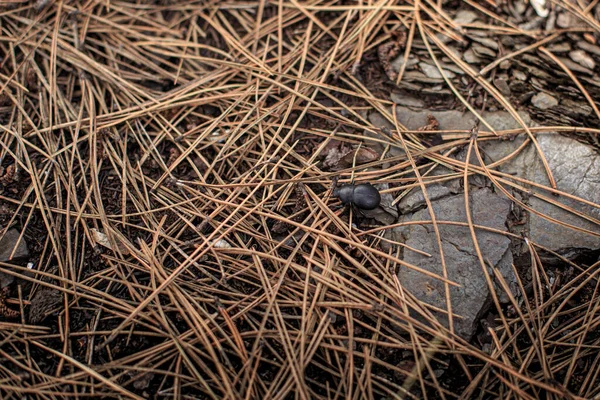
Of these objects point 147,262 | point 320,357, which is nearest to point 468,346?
point 320,357

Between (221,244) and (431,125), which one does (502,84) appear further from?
(221,244)

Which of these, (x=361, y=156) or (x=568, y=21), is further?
(x=568, y=21)

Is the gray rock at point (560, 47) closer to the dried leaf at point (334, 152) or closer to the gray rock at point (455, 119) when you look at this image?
the gray rock at point (455, 119)

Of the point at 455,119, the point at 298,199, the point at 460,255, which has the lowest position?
the point at 460,255

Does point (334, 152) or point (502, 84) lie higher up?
point (502, 84)

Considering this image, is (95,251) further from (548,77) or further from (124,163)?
(548,77)

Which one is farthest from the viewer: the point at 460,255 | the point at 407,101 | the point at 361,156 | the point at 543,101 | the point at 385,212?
the point at 407,101

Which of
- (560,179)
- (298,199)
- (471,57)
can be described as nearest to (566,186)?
(560,179)
